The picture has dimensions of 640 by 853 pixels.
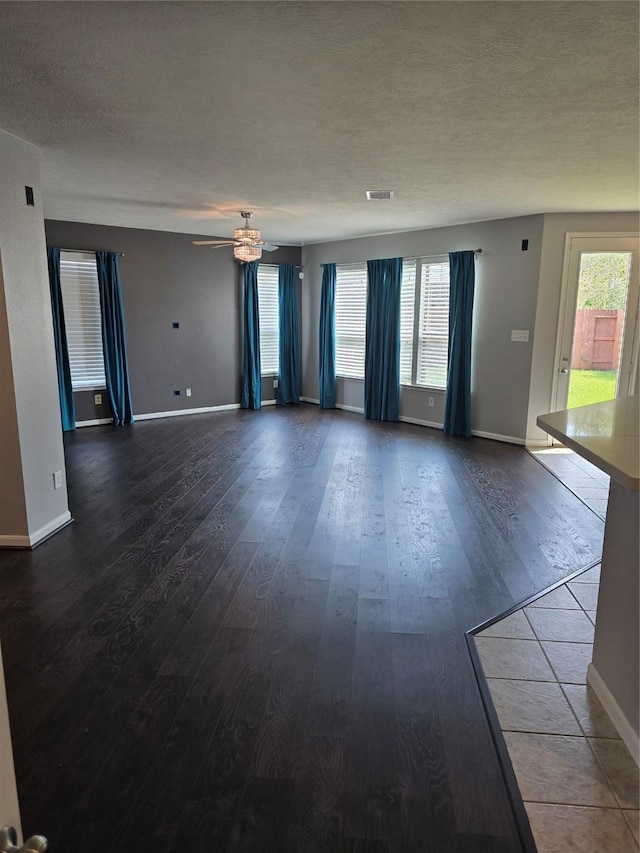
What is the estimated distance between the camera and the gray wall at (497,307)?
19.9ft

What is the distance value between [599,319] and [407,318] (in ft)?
8.28

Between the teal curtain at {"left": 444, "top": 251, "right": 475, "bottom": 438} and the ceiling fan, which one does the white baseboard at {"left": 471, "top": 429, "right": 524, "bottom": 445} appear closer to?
the teal curtain at {"left": 444, "top": 251, "right": 475, "bottom": 438}

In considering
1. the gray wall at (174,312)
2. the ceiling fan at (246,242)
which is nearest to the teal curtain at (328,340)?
the gray wall at (174,312)

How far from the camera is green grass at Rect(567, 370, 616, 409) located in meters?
5.91

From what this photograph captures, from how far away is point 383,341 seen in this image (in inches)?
299

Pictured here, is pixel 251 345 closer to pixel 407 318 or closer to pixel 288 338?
pixel 288 338

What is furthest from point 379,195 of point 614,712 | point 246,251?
point 614,712

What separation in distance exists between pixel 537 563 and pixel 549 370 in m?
3.43

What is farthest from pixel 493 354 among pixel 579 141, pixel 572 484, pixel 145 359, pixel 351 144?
pixel 145 359

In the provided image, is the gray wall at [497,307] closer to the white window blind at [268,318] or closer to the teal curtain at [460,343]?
the teal curtain at [460,343]

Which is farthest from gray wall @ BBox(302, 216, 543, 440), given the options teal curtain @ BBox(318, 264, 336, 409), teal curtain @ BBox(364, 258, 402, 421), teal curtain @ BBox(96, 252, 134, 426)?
teal curtain @ BBox(96, 252, 134, 426)

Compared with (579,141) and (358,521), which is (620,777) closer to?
(358,521)

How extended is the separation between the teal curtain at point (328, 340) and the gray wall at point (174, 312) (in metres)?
0.97

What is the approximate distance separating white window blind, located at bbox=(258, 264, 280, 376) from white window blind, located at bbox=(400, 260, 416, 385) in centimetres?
233
